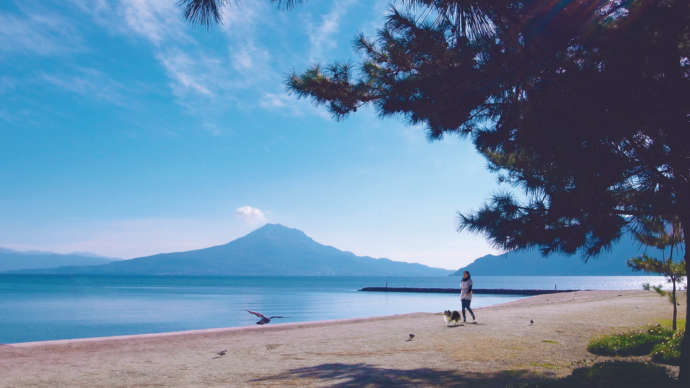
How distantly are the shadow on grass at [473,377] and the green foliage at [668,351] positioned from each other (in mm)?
1904

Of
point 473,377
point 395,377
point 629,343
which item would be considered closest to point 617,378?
point 473,377

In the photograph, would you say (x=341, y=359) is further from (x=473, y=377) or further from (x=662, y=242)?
(x=662, y=242)

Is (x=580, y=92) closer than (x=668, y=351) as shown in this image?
Yes

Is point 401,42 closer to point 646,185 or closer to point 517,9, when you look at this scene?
point 517,9

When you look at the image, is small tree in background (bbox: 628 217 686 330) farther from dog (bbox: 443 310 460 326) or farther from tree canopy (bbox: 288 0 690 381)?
dog (bbox: 443 310 460 326)

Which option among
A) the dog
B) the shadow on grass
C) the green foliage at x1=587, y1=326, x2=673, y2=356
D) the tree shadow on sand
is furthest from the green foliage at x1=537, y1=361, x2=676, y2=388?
the dog

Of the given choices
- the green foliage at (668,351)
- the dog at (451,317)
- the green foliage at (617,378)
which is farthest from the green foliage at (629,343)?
the dog at (451,317)

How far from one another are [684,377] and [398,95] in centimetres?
502

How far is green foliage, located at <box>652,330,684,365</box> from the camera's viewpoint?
768 cm

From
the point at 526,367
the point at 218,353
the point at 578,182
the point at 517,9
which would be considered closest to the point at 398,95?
the point at 517,9

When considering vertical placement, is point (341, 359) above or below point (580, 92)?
below

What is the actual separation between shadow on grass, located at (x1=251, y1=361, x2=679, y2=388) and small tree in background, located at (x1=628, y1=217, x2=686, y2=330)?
2221mm

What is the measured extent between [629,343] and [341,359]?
17.0ft

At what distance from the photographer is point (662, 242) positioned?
873 cm
